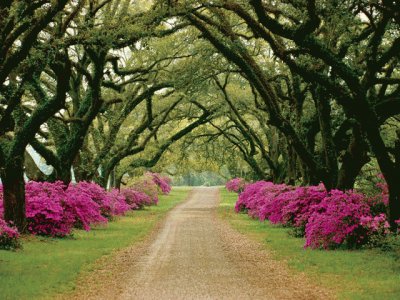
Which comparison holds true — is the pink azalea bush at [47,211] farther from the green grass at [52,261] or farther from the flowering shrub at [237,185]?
the flowering shrub at [237,185]

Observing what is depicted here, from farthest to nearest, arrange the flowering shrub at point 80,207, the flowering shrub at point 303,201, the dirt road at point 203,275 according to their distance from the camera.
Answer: the flowering shrub at point 303,201 → the flowering shrub at point 80,207 → the dirt road at point 203,275

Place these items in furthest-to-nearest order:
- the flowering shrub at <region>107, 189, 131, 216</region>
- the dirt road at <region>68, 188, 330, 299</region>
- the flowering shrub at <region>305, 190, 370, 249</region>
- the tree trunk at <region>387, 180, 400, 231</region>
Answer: the flowering shrub at <region>107, 189, 131, 216</region> → the flowering shrub at <region>305, 190, 370, 249</region> → the tree trunk at <region>387, 180, 400, 231</region> → the dirt road at <region>68, 188, 330, 299</region>

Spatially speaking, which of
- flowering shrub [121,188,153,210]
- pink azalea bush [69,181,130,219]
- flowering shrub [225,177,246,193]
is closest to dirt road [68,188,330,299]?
pink azalea bush [69,181,130,219]

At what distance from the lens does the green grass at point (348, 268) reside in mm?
9578

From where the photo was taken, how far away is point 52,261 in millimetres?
13148

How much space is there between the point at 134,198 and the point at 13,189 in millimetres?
22301

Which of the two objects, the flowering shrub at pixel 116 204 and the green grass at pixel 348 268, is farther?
the flowering shrub at pixel 116 204

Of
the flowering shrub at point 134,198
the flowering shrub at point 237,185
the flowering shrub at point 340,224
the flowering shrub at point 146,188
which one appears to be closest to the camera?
the flowering shrub at point 340,224

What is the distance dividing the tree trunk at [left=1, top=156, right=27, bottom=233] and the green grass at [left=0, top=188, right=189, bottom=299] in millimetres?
1001

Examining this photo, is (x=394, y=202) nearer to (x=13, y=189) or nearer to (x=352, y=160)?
(x=352, y=160)

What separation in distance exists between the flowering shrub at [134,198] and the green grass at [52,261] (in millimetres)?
16868

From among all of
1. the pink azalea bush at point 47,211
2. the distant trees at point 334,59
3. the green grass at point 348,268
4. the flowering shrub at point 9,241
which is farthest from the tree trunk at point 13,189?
the green grass at point 348,268

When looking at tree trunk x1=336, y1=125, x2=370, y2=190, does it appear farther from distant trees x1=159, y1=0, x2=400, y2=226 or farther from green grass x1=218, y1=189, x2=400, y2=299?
green grass x1=218, y1=189, x2=400, y2=299

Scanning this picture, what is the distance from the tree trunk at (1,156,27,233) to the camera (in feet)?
54.6
